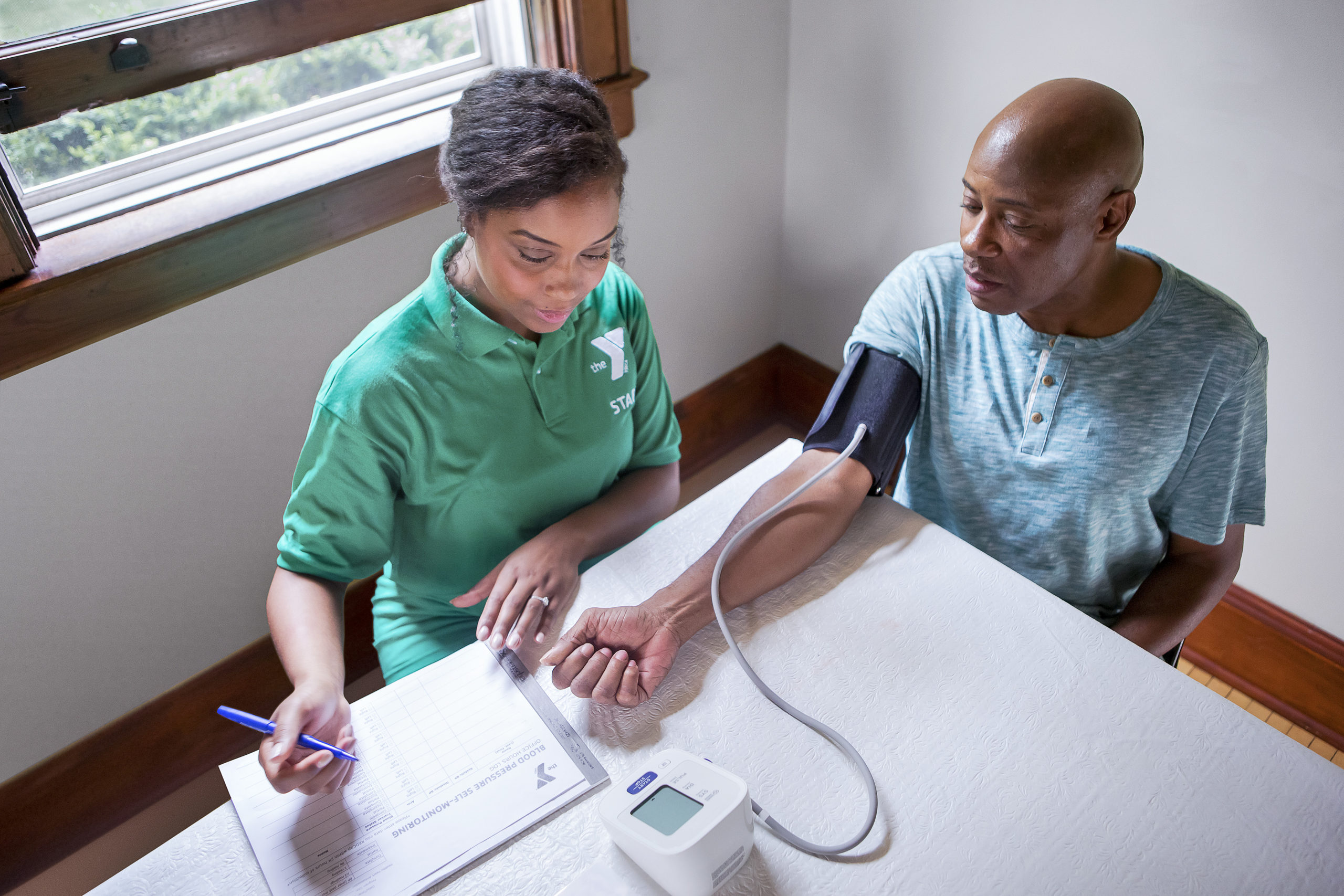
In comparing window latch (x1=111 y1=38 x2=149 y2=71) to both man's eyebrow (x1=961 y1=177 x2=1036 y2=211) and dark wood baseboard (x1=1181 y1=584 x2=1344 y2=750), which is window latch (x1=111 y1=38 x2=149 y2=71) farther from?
dark wood baseboard (x1=1181 y1=584 x2=1344 y2=750)

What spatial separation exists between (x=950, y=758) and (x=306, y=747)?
23.0 inches

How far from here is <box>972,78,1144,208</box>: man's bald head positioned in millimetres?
948

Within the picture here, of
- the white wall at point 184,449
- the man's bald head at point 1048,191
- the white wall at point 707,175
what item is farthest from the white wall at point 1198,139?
the man's bald head at point 1048,191

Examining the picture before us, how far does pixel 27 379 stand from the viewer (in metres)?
1.24

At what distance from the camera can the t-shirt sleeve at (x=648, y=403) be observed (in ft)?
4.00

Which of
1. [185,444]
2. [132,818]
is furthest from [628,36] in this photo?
[132,818]

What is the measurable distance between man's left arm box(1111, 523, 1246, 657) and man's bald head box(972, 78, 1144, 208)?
19.5 inches

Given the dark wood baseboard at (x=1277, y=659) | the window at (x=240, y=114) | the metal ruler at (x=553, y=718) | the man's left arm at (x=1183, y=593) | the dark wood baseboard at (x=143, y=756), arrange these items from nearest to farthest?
the metal ruler at (x=553, y=718) → the man's left arm at (x=1183, y=593) → the window at (x=240, y=114) → the dark wood baseboard at (x=143, y=756) → the dark wood baseboard at (x=1277, y=659)

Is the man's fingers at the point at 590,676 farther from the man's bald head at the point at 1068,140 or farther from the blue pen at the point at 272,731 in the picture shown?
the man's bald head at the point at 1068,140

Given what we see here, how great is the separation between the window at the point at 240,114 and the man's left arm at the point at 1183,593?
1.38 metres

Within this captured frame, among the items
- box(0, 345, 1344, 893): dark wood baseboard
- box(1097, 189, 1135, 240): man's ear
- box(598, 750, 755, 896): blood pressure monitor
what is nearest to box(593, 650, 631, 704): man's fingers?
box(598, 750, 755, 896): blood pressure monitor

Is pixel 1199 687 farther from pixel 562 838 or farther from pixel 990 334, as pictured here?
pixel 562 838

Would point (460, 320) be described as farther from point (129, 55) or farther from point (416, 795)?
point (129, 55)

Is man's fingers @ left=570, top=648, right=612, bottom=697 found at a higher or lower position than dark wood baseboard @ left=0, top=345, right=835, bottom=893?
higher
